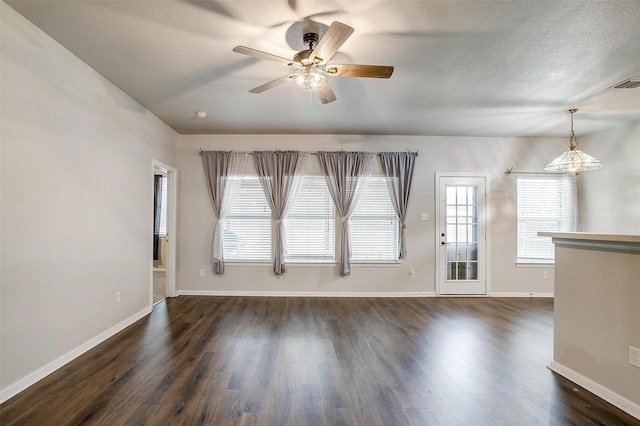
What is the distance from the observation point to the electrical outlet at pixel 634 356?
75.4 inches

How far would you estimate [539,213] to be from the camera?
5.01 meters

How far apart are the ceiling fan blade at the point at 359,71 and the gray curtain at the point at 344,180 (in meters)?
2.48

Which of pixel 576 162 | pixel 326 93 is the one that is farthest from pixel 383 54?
pixel 576 162

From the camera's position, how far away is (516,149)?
502cm

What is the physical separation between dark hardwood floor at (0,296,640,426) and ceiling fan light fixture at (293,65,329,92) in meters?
2.41

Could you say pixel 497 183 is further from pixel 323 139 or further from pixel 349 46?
pixel 349 46

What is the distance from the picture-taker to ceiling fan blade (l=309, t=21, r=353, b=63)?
175cm

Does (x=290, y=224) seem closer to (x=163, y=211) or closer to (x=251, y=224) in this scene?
(x=251, y=224)

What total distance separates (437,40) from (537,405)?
9.36ft

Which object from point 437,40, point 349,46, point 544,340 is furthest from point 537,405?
point 349,46

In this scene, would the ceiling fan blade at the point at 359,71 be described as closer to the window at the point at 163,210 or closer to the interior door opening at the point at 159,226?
the interior door opening at the point at 159,226

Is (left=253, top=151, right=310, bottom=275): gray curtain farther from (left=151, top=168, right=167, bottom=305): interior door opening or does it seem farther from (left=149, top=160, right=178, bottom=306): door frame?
(left=151, top=168, right=167, bottom=305): interior door opening

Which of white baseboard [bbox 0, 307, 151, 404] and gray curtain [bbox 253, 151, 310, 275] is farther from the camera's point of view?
gray curtain [bbox 253, 151, 310, 275]

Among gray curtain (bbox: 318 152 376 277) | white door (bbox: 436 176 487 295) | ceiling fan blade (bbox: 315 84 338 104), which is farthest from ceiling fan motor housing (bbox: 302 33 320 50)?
white door (bbox: 436 176 487 295)
